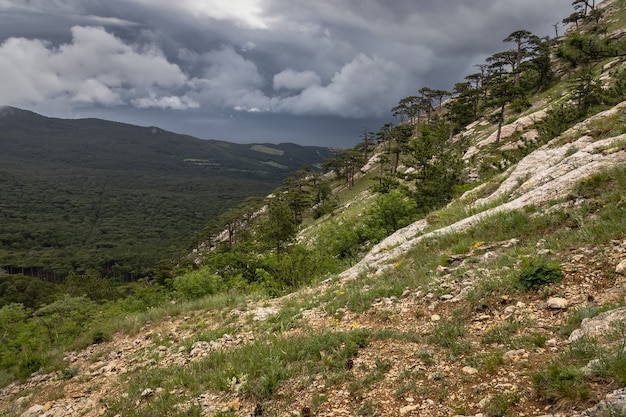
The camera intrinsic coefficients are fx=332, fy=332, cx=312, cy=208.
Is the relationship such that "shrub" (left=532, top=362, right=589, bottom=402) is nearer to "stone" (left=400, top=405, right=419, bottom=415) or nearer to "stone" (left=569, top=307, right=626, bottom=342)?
"stone" (left=569, top=307, right=626, bottom=342)

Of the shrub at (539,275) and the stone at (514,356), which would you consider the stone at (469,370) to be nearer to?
the stone at (514,356)

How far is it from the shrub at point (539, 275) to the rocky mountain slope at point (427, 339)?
29 mm

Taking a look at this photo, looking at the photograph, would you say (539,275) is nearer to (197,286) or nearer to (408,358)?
(408,358)

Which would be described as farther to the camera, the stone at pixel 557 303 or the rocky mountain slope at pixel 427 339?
the stone at pixel 557 303

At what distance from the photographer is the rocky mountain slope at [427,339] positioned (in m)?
4.61

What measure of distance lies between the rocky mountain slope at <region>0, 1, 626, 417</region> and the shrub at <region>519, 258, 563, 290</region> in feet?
0.09

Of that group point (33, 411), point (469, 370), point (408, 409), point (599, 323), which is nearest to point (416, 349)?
point (469, 370)

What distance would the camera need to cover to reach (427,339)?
6.39 m

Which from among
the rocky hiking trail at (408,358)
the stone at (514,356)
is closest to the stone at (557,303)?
the rocky hiking trail at (408,358)

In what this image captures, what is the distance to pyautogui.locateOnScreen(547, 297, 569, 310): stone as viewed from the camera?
583 cm

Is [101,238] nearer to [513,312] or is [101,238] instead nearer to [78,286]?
[78,286]

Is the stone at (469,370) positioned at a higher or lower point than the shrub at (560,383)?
lower

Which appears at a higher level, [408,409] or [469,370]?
[469,370]

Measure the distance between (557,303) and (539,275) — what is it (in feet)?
2.80
